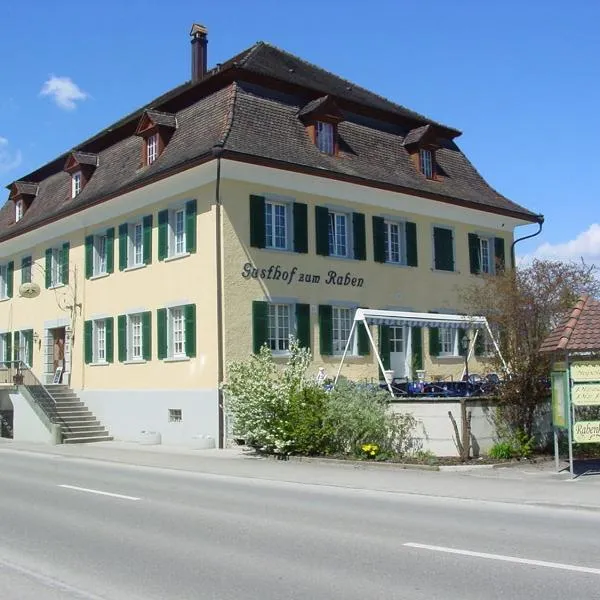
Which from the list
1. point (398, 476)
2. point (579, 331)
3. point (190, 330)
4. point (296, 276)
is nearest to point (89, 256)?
point (190, 330)

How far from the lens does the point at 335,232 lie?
25.5m

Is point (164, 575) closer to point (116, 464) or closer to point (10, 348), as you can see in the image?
point (116, 464)

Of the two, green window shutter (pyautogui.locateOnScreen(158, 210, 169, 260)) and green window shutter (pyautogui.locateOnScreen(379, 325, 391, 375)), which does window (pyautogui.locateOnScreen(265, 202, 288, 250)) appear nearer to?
green window shutter (pyautogui.locateOnScreen(158, 210, 169, 260))

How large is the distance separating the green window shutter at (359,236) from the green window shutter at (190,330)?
5.63 meters

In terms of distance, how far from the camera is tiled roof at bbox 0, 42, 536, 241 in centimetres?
2322

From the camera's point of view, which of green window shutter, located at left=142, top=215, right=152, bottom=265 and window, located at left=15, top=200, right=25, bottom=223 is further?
window, located at left=15, top=200, right=25, bottom=223

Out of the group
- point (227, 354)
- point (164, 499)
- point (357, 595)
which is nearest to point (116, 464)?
point (227, 354)

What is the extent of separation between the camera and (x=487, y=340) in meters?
18.0

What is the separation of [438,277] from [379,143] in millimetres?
4932

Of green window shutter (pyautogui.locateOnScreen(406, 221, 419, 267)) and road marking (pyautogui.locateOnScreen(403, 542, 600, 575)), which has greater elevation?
green window shutter (pyautogui.locateOnScreen(406, 221, 419, 267))

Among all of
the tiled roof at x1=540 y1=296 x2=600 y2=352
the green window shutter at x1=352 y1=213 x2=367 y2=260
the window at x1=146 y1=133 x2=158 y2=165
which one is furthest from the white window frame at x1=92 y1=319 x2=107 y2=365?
the tiled roof at x1=540 y1=296 x2=600 y2=352

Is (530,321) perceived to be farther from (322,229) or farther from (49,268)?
(49,268)

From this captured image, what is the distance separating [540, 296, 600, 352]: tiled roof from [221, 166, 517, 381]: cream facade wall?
6.54 metres

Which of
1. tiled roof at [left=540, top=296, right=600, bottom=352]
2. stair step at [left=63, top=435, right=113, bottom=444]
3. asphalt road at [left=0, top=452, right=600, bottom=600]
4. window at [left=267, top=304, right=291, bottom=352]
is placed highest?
window at [left=267, top=304, right=291, bottom=352]
